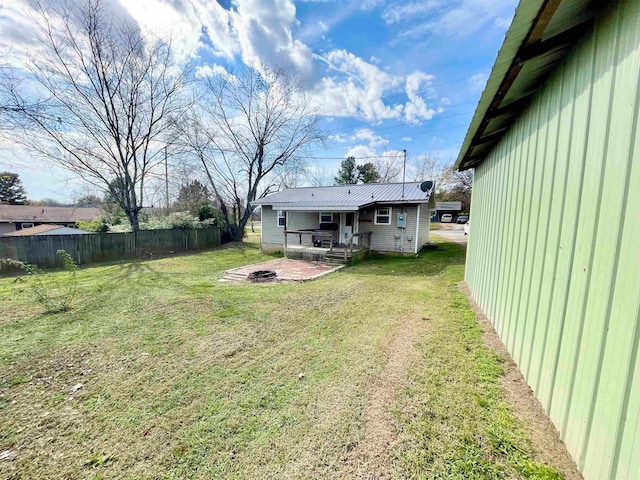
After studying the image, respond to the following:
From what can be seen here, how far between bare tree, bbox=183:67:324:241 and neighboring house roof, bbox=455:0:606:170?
17.6 meters

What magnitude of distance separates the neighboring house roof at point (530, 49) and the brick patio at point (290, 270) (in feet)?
21.2

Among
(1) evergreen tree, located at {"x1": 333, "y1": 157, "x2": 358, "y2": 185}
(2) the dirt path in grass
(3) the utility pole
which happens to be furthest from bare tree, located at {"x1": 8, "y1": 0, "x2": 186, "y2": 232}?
(1) evergreen tree, located at {"x1": 333, "y1": 157, "x2": 358, "y2": 185}

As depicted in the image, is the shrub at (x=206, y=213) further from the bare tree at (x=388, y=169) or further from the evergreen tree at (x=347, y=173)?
the bare tree at (x=388, y=169)

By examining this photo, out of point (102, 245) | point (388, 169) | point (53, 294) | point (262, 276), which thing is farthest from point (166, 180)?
point (388, 169)

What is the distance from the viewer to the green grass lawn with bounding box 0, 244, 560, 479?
78.0 inches

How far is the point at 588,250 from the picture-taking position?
1.82m

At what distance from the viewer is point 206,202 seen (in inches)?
842

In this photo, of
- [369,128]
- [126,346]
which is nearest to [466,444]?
[126,346]

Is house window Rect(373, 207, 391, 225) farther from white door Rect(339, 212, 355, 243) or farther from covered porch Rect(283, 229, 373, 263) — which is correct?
white door Rect(339, 212, 355, 243)

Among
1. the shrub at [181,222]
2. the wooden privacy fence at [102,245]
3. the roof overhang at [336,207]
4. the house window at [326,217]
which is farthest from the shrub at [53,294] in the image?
the house window at [326,217]

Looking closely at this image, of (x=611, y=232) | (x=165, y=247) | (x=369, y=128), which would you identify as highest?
(x=369, y=128)

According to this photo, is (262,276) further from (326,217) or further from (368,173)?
(368,173)

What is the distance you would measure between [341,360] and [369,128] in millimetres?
23721

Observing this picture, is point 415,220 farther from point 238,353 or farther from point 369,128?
point 369,128
